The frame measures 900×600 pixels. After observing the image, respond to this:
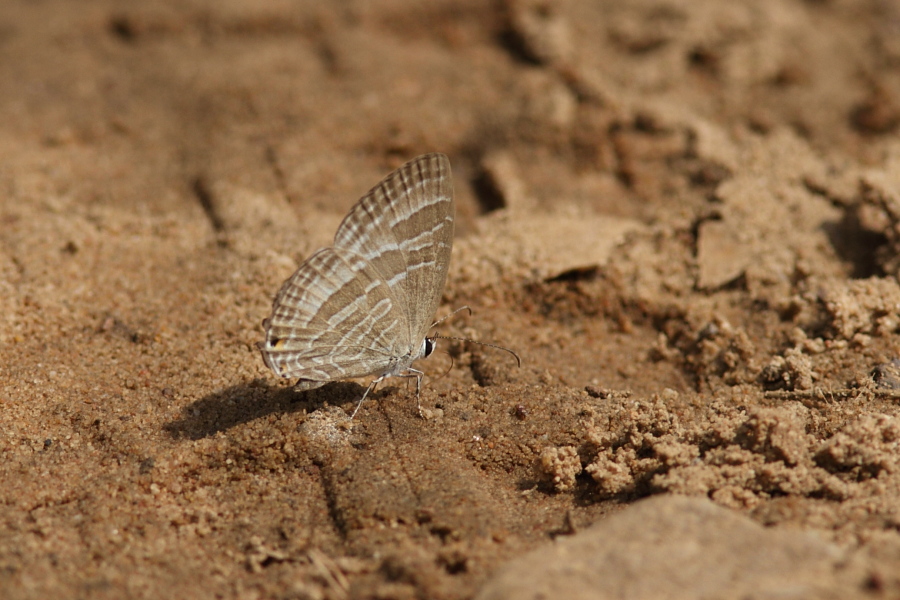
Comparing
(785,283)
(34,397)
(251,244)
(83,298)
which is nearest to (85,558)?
(34,397)

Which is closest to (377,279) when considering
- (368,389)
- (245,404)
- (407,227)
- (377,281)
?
(377,281)

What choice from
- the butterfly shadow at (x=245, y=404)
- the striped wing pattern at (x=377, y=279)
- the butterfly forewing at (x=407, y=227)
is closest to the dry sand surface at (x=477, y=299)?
the butterfly shadow at (x=245, y=404)

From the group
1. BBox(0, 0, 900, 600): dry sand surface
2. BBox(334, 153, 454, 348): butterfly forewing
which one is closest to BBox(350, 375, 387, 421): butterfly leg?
BBox(0, 0, 900, 600): dry sand surface

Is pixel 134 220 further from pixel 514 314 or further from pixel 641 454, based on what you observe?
pixel 641 454

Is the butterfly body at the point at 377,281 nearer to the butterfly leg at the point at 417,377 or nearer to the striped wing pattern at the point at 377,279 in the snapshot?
the striped wing pattern at the point at 377,279

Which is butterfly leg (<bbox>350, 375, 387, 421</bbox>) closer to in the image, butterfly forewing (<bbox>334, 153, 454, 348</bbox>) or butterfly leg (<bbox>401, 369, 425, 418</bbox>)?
butterfly leg (<bbox>401, 369, 425, 418</bbox>)
